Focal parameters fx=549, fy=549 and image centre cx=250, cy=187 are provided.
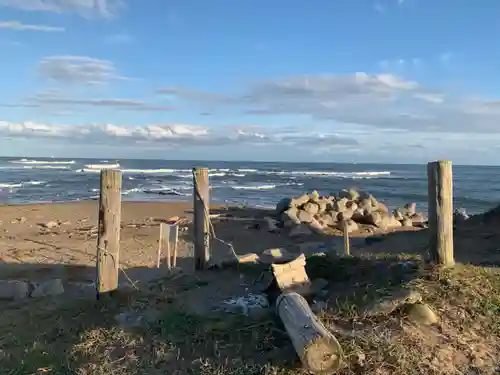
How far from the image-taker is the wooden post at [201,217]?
7.96 metres

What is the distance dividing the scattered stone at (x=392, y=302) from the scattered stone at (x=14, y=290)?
4.94 m

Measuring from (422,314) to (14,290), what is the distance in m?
5.59

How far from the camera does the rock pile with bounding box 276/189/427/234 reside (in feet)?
55.0

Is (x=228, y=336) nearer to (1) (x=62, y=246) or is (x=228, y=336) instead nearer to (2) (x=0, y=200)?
(1) (x=62, y=246)

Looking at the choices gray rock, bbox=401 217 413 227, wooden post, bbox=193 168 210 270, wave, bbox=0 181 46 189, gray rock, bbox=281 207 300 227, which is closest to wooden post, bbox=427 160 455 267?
wooden post, bbox=193 168 210 270

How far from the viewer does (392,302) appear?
558 centimetres

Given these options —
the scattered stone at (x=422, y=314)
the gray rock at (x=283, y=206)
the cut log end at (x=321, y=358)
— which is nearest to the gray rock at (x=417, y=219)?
the gray rock at (x=283, y=206)

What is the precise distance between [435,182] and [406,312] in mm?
1772

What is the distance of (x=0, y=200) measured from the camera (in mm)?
27484

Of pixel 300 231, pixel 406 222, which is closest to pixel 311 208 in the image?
pixel 300 231

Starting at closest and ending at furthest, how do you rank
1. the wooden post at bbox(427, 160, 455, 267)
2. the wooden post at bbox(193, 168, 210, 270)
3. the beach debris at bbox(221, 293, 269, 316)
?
the beach debris at bbox(221, 293, 269, 316), the wooden post at bbox(427, 160, 455, 267), the wooden post at bbox(193, 168, 210, 270)

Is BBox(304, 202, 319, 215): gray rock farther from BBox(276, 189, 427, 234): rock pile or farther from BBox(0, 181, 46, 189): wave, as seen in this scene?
BBox(0, 181, 46, 189): wave

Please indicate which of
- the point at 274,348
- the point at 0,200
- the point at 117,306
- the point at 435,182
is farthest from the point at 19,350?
the point at 0,200

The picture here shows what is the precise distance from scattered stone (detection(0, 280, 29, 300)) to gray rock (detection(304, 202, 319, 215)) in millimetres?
11225
